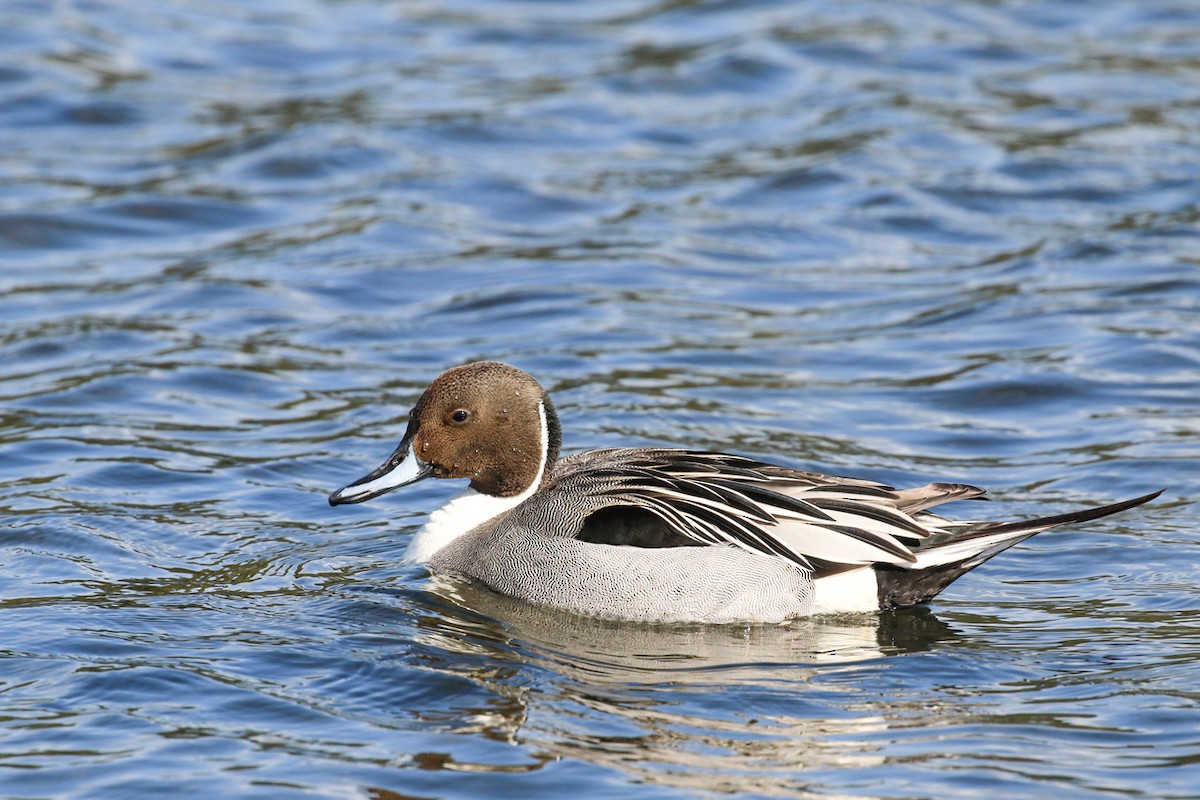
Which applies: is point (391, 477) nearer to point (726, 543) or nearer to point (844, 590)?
point (726, 543)

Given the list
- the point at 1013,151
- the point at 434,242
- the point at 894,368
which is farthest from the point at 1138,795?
the point at 1013,151

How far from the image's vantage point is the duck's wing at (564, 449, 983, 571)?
648 centimetres

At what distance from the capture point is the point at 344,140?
13.8m

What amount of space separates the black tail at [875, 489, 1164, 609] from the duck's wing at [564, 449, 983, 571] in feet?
0.28

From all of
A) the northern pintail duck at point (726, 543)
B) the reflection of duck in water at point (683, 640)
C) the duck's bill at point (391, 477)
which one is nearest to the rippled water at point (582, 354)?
the reflection of duck in water at point (683, 640)

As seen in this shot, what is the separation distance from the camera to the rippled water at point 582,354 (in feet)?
18.1

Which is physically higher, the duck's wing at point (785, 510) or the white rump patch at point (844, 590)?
the duck's wing at point (785, 510)

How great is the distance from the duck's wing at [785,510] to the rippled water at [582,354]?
32 cm

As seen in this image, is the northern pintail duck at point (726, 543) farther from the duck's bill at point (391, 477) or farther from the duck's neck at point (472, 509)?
the duck's bill at point (391, 477)

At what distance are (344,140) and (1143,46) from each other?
742 cm

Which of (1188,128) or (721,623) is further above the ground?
(1188,128)

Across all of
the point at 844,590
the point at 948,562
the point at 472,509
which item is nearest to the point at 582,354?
the point at 472,509

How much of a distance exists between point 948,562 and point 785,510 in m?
0.61

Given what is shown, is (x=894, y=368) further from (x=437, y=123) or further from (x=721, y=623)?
(x=437, y=123)
